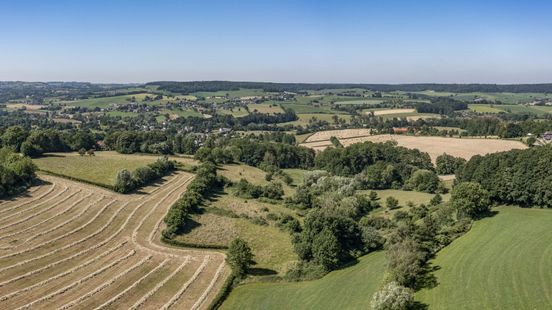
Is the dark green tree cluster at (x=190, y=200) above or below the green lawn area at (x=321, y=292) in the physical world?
above

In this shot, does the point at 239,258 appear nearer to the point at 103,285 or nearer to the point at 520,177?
the point at 103,285

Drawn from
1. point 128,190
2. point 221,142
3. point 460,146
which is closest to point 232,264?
point 128,190

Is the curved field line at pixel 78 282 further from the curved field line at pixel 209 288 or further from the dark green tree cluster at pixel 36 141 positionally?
the dark green tree cluster at pixel 36 141

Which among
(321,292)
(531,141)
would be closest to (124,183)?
(321,292)

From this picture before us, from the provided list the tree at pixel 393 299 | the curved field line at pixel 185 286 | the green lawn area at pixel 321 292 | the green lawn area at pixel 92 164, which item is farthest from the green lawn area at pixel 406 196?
the green lawn area at pixel 92 164

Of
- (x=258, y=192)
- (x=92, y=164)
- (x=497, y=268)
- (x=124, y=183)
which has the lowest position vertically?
(x=258, y=192)

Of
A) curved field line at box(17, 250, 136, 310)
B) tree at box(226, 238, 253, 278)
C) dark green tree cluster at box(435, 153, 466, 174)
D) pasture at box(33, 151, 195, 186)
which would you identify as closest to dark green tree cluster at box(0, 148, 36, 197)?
pasture at box(33, 151, 195, 186)

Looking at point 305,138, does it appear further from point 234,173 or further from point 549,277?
point 549,277
